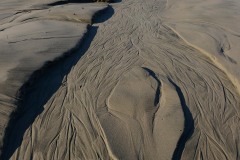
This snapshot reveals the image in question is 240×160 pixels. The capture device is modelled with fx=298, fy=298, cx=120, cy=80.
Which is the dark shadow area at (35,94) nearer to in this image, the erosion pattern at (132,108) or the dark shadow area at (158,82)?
the erosion pattern at (132,108)

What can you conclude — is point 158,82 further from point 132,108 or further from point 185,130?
point 185,130

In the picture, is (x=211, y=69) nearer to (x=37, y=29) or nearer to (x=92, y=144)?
(x=92, y=144)

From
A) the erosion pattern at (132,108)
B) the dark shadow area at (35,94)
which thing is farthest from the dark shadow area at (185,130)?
the dark shadow area at (35,94)

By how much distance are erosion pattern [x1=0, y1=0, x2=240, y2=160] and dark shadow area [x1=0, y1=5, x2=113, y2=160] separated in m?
0.02

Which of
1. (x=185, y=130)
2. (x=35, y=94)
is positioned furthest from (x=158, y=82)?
(x=35, y=94)

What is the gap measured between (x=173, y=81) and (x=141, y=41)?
268 centimetres

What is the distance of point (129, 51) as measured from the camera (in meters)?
9.11

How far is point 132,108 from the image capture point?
6.46 m

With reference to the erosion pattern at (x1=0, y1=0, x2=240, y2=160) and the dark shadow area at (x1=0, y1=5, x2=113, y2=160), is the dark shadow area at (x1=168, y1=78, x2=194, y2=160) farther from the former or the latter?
the dark shadow area at (x1=0, y1=5, x2=113, y2=160)

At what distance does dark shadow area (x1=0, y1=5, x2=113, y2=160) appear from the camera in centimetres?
565

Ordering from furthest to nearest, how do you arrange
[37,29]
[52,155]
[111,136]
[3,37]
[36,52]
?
1. [37,29]
2. [3,37]
3. [36,52]
4. [111,136]
5. [52,155]

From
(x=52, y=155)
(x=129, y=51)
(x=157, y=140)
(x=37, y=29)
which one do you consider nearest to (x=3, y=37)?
(x=37, y=29)

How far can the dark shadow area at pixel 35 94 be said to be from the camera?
18.5 ft

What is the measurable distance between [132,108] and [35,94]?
7.45 feet
